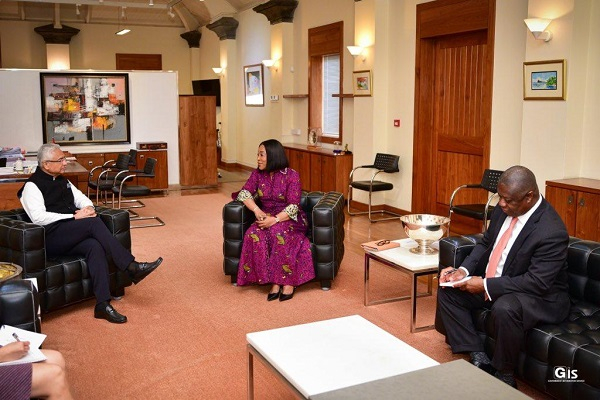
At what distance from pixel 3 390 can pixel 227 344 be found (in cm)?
183

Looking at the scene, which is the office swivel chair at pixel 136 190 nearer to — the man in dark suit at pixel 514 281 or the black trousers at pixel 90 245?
the black trousers at pixel 90 245

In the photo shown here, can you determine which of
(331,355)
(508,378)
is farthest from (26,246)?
(508,378)

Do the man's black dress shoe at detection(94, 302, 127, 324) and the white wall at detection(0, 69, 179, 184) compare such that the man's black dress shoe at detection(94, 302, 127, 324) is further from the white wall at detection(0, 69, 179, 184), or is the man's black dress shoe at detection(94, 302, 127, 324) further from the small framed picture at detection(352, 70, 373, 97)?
the white wall at detection(0, 69, 179, 184)

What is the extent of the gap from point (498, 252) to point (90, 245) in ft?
9.38

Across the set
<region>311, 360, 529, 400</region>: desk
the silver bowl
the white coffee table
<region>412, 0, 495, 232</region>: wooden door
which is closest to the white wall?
<region>412, 0, 495, 232</region>: wooden door

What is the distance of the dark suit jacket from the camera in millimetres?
3357

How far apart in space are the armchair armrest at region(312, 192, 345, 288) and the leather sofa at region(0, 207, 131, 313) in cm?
152

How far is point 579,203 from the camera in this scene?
5.54 meters

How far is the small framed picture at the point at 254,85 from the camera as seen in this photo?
42.1ft

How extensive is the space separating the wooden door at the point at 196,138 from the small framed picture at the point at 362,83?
9.99ft

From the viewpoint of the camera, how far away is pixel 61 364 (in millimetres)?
2850

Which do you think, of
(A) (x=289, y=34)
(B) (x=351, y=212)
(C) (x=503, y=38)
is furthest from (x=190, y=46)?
(C) (x=503, y=38)

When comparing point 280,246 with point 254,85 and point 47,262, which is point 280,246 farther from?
point 254,85

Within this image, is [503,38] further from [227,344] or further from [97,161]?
[97,161]
